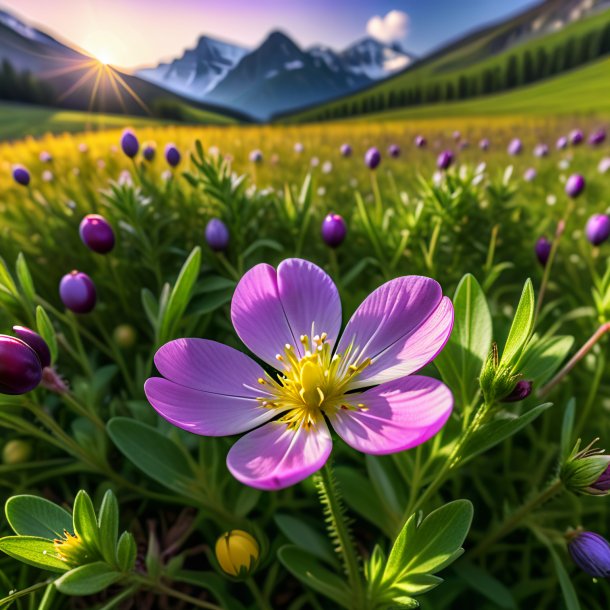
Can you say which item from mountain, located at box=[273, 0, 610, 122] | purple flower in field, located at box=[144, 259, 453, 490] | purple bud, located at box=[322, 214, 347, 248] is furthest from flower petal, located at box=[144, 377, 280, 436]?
mountain, located at box=[273, 0, 610, 122]

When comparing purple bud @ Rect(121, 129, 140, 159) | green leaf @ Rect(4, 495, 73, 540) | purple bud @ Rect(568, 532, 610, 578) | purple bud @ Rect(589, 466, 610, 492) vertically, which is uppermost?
purple bud @ Rect(121, 129, 140, 159)

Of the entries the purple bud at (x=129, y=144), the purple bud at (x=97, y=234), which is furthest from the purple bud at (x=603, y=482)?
the purple bud at (x=129, y=144)

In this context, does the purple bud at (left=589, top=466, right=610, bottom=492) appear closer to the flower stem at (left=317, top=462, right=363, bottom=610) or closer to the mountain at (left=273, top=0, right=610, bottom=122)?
the flower stem at (left=317, top=462, right=363, bottom=610)

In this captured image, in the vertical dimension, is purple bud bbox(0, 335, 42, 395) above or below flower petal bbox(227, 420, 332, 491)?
above

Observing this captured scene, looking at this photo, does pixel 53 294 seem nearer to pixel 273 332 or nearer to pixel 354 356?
pixel 273 332

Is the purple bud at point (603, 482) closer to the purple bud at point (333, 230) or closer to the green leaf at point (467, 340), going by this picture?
the green leaf at point (467, 340)

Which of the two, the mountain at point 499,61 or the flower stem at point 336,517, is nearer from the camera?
the flower stem at point 336,517
